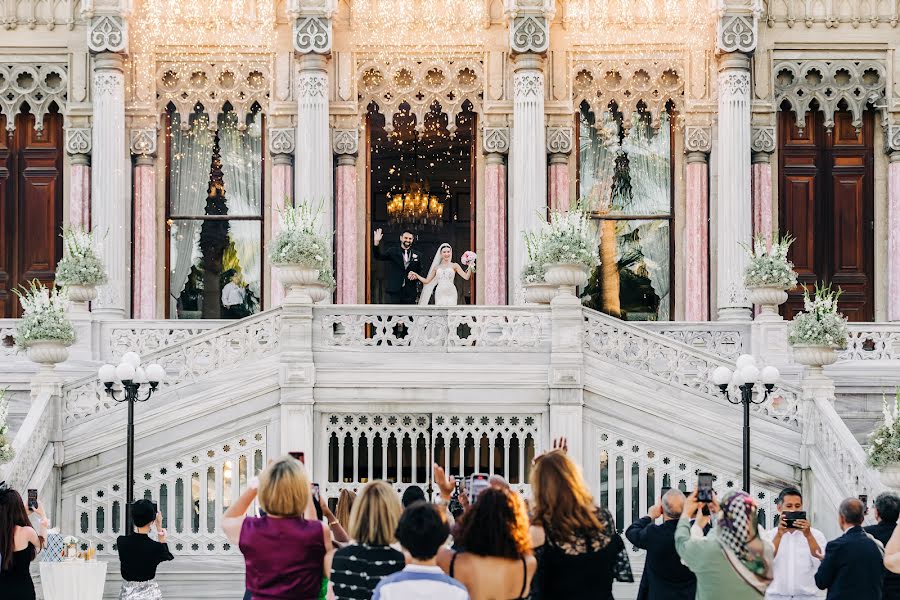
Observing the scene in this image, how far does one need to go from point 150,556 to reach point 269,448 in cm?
712

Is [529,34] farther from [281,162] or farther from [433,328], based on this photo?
[433,328]

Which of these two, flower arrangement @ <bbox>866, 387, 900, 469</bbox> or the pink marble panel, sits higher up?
the pink marble panel

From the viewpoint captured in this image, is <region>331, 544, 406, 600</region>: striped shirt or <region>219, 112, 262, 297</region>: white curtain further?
<region>219, 112, 262, 297</region>: white curtain

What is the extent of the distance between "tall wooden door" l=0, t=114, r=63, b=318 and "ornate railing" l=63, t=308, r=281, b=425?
223 inches

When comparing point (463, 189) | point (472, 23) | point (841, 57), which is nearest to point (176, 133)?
point (472, 23)

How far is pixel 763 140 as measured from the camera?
78.3ft

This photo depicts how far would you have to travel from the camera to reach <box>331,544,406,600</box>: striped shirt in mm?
7844

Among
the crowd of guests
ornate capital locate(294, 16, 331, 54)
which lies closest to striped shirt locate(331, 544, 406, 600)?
the crowd of guests

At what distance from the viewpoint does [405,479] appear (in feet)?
62.2

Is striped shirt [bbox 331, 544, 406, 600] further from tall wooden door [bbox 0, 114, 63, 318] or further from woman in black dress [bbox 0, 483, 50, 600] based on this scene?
tall wooden door [bbox 0, 114, 63, 318]

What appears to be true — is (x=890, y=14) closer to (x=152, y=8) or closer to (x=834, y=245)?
(x=834, y=245)

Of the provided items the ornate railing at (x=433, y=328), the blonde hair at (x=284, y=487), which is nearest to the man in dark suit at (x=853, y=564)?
the blonde hair at (x=284, y=487)

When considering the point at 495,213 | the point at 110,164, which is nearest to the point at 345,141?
the point at 495,213

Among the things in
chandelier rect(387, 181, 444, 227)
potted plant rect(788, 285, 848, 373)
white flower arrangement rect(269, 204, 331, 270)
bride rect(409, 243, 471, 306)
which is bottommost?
potted plant rect(788, 285, 848, 373)
